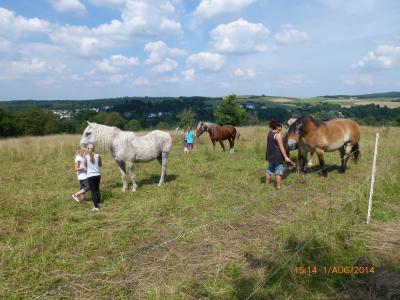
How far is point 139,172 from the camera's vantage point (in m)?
9.69

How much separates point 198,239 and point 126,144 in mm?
3639

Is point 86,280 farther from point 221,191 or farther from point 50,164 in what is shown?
point 50,164

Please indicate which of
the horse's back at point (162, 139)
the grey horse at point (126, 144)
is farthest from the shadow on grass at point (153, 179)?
the horse's back at point (162, 139)

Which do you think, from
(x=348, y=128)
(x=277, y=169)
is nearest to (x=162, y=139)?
(x=277, y=169)

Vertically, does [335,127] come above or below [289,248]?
above

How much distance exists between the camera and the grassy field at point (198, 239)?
3398 mm

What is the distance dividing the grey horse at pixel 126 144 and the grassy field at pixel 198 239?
0.77m

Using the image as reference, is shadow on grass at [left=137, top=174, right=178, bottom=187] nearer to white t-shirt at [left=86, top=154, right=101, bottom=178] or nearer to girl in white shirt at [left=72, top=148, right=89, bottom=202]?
girl in white shirt at [left=72, top=148, right=89, bottom=202]

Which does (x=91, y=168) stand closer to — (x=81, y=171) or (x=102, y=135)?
(x=81, y=171)

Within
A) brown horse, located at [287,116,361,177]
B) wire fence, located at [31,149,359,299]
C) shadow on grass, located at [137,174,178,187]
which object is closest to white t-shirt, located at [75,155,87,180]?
shadow on grass, located at [137,174,178,187]

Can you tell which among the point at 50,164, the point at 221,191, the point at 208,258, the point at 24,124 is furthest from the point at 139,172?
the point at 24,124

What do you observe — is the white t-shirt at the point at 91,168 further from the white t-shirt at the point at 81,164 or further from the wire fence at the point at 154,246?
the wire fence at the point at 154,246

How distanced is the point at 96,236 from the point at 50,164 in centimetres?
813

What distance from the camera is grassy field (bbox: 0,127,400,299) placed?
11.1 feet
